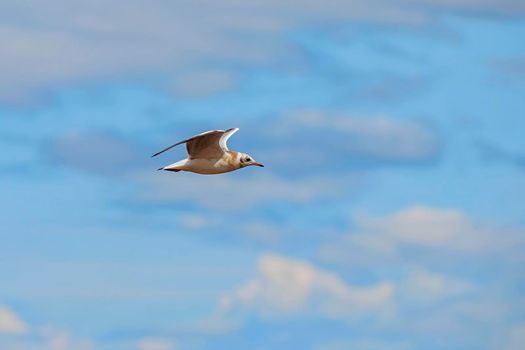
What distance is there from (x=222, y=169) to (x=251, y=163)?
1.75 metres

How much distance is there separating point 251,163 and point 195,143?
3791 millimetres

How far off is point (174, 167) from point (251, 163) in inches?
154

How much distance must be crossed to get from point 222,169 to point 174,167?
221 centimetres

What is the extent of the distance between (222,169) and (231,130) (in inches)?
64.8

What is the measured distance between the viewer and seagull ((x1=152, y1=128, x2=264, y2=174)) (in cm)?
5028

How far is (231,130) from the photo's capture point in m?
52.7

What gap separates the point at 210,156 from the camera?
2015 inches

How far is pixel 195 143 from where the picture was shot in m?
50.3

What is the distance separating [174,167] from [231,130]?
10.5 ft

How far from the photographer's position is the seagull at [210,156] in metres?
50.3

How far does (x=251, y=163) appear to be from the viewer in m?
53.4

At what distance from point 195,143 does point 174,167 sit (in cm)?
125

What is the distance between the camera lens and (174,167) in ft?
166
